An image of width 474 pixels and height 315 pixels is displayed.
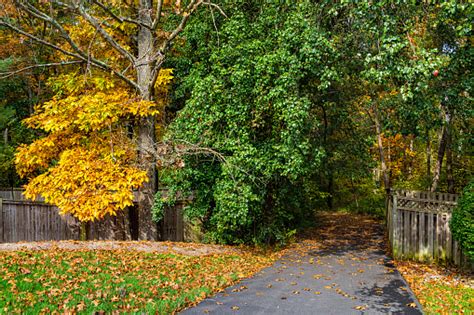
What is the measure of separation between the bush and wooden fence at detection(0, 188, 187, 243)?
28.2ft

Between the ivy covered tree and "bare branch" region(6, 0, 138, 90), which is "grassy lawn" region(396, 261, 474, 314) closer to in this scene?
the ivy covered tree

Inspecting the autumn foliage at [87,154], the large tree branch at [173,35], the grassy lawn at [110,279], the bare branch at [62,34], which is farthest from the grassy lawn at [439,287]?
the bare branch at [62,34]

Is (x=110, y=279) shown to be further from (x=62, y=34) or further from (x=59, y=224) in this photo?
(x=62, y=34)

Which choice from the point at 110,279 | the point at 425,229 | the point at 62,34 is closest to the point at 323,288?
the point at 425,229

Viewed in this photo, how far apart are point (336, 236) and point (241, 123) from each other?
6.47 m

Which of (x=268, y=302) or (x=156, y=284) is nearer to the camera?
(x=268, y=302)

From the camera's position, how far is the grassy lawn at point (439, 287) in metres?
6.64

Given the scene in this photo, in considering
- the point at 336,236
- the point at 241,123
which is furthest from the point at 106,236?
the point at 336,236

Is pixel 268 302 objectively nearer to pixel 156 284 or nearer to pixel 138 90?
pixel 156 284

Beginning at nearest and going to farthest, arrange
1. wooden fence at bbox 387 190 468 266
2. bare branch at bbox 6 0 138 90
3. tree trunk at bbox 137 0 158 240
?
wooden fence at bbox 387 190 468 266, bare branch at bbox 6 0 138 90, tree trunk at bbox 137 0 158 240

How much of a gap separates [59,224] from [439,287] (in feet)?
41.7

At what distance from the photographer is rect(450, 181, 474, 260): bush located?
7703mm

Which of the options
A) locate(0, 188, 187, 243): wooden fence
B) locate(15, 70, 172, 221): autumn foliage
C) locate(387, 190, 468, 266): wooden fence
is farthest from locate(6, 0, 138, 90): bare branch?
locate(387, 190, 468, 266): wooden fence

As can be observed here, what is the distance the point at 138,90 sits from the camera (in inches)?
507
